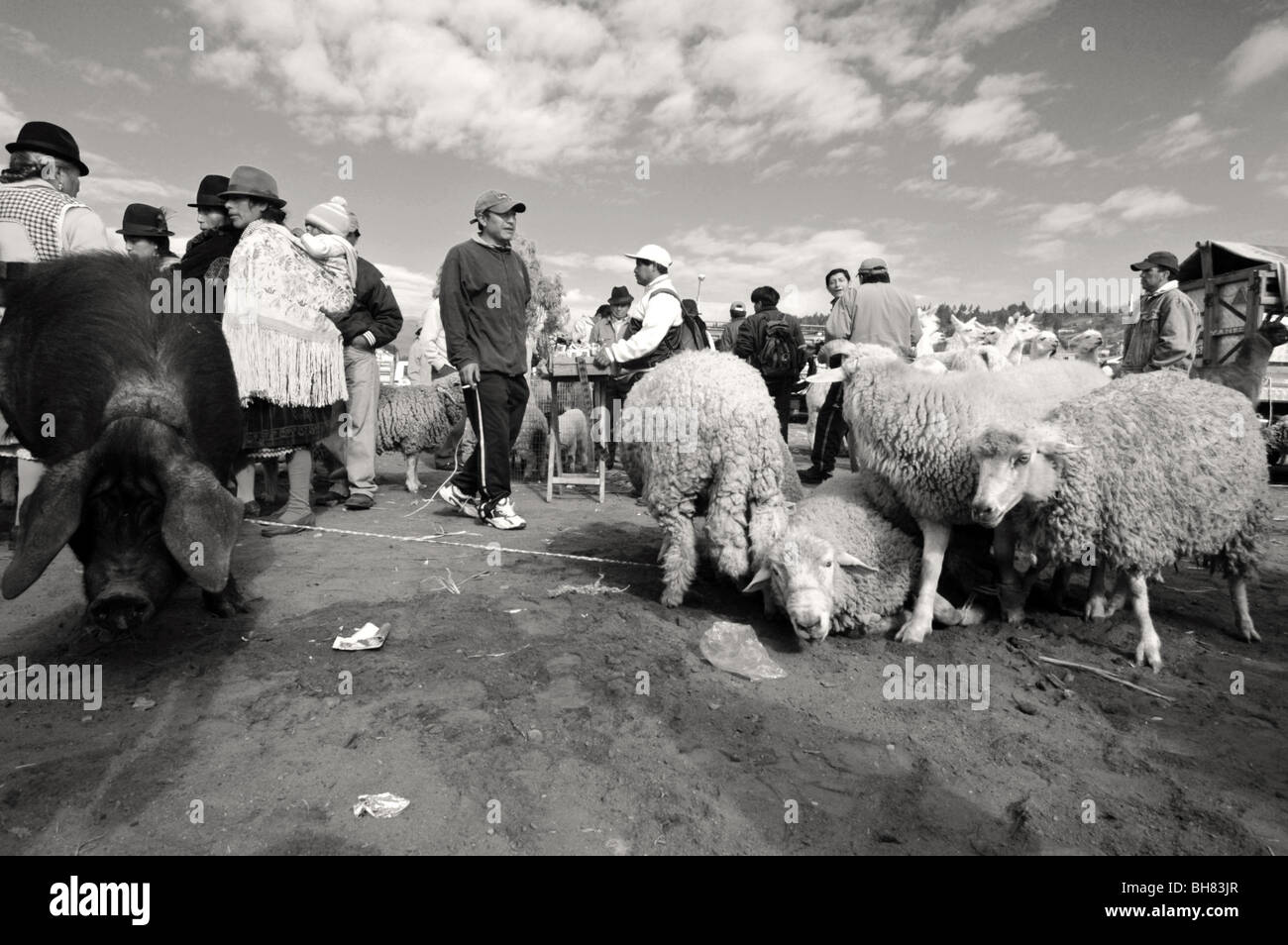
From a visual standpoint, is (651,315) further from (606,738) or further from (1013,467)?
(606,738)

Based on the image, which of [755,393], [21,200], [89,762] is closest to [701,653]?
[755,393]

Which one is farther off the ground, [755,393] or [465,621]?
[755,393]

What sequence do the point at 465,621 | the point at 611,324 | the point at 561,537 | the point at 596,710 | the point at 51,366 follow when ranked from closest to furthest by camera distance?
1. the point at 596,710
2. the point at 51,366
3. the point at 465,621
4. the point at 561,537
5. the point at 611,324

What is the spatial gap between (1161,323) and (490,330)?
649cm

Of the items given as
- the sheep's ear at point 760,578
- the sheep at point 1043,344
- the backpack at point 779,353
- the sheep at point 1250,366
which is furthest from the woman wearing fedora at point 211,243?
the sheep at point 1250,366

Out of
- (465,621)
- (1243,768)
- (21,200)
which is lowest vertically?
(1243,768)

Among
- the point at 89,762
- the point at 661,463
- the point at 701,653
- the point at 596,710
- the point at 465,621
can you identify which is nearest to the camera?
the point at 89,762

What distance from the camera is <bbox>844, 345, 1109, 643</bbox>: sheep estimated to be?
368 cm

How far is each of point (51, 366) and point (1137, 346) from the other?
896 centimetres

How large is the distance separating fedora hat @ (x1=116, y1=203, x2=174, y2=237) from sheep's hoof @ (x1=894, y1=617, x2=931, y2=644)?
7649 millimetres

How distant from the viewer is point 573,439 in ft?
33.5

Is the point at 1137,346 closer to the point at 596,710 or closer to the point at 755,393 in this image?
the point at 755,393

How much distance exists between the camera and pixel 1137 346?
680 cm

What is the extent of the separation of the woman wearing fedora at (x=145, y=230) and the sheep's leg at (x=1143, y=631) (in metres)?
8.30
